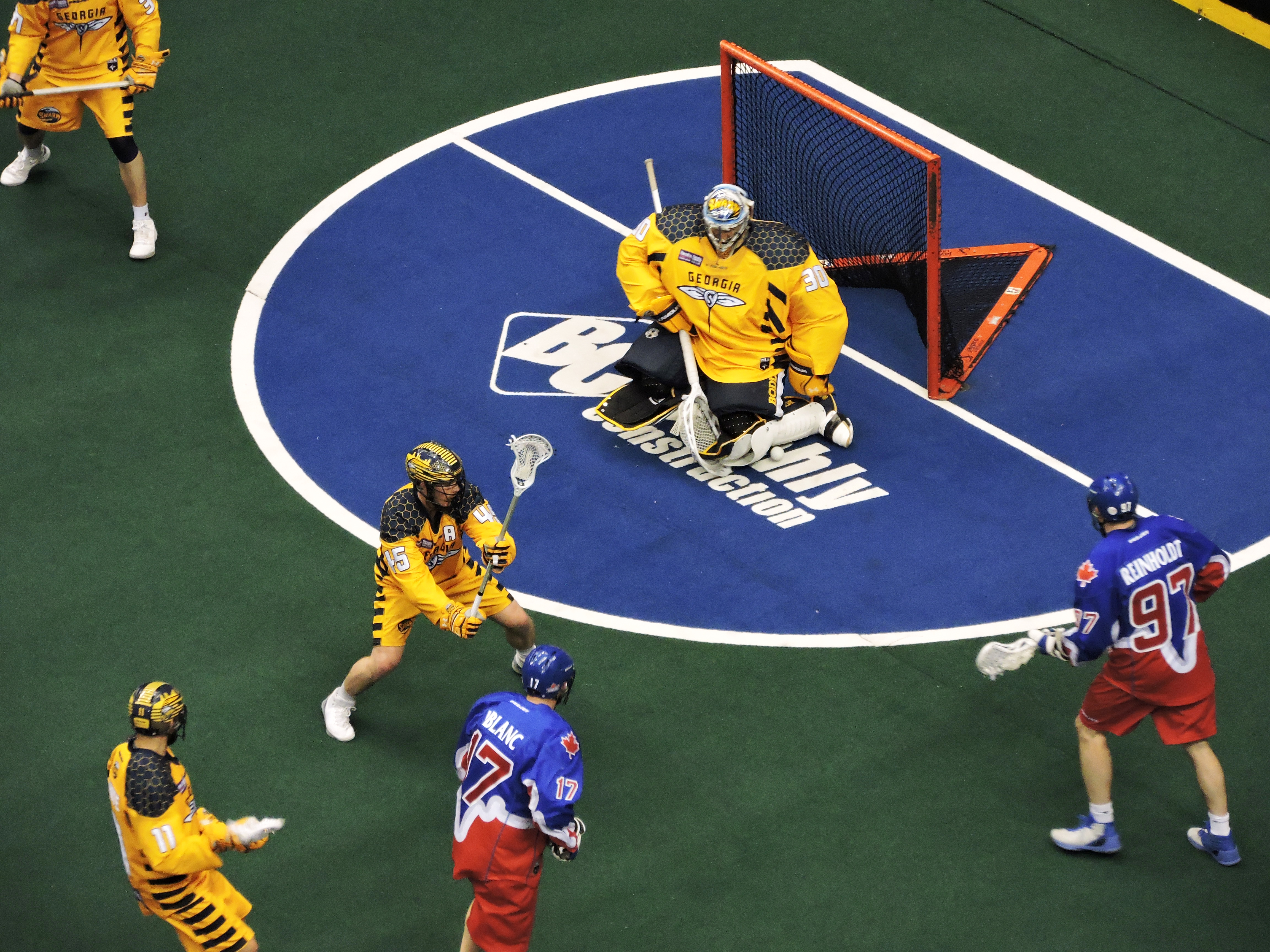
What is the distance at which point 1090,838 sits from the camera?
902 centimetres

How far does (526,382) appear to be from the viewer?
39.7ft

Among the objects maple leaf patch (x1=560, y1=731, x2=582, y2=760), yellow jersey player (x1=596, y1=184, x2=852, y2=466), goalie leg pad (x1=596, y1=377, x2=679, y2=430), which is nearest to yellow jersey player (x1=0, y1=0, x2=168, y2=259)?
yellow jersey player (x1=596, y1=184, x2=852, y2=466)

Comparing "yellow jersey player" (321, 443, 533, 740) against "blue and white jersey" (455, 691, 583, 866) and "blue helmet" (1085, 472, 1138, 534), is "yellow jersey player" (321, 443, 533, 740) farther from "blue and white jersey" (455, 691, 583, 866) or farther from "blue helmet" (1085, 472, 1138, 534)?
"blue helmet" (1085, 472, 1138, 534)

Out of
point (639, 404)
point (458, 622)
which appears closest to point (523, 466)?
point (458, 622)

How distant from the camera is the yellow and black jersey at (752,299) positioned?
11367 millimetres

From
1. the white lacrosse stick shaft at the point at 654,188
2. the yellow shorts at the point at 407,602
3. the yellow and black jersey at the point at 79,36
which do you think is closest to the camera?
the yellow shorts at the point at 407,602

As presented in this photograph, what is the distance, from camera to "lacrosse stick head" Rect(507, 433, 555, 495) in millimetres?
9227

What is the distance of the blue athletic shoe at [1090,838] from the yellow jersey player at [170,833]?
391 centimetres

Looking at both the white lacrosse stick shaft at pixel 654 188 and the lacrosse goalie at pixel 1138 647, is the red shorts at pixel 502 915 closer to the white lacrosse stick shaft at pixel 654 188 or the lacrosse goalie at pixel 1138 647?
the lacrosse goalie at pixel 1138 647

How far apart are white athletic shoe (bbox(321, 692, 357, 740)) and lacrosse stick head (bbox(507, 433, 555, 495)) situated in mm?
1576

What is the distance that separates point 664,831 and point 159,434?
459 centimetres

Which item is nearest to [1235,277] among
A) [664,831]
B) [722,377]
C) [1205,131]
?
[1205,131]

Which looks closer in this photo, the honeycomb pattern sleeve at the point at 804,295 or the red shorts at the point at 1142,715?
the red shorts at the point at 1142,715

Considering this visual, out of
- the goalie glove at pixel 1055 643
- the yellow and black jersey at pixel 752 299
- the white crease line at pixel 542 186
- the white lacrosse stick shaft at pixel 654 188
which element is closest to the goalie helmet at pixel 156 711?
the goalie glove at pixel 1055 643
